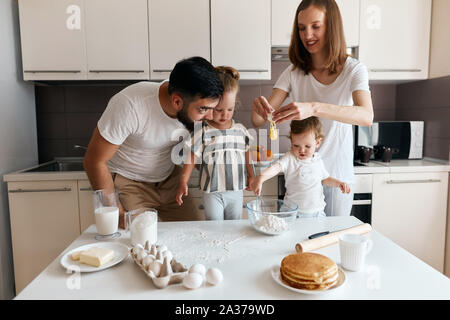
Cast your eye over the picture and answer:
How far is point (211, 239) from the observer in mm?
996

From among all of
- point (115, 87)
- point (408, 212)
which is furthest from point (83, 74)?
point (408, 212)

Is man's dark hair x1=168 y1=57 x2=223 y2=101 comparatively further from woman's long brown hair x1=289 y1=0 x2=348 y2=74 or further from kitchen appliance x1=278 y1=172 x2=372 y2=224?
kitchen appliance x1=278 y1=172 x2=372 y2=224

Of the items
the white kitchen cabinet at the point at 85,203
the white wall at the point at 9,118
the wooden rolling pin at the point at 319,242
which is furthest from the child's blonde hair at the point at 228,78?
the white wall at the point at 9,118

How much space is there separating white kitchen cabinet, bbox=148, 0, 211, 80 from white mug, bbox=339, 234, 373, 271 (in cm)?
165

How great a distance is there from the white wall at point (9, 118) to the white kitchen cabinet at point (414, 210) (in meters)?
2.31

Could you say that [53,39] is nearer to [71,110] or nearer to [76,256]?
[71,110]

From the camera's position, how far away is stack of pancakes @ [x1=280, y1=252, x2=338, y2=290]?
0.70m

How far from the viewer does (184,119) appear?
1360 mm

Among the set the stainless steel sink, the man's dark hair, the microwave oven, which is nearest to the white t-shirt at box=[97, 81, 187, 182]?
the man's dark hair

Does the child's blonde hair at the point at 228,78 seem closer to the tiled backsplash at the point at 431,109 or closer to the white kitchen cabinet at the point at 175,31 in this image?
the white kitchen cabinet at the point at 175,31

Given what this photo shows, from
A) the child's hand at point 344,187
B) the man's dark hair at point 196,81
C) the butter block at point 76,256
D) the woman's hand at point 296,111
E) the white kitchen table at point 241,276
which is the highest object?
the man's dark hair at point 196,81

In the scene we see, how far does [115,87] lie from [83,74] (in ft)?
1.14

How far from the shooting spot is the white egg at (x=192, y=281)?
0.71 meters

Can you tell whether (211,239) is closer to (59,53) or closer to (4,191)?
(4,191)
